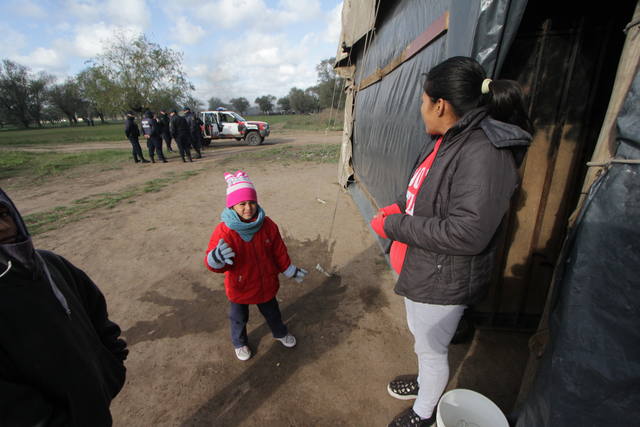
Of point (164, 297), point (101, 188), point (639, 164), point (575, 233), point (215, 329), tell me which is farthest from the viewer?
point (101, 188)

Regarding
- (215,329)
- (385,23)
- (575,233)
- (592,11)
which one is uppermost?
(385,23)

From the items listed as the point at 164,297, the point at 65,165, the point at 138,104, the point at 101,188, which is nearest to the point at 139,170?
the point at 101,188

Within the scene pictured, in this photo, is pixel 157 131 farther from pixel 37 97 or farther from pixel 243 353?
pixel 37 97

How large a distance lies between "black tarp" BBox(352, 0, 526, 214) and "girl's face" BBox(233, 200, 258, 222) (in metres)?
1.52

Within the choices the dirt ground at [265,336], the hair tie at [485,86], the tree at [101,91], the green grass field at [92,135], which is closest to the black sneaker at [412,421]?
the dirt ground at [265,336]

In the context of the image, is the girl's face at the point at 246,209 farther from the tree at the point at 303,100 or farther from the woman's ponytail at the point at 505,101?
the tree at the point at 303,100

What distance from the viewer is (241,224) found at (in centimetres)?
194

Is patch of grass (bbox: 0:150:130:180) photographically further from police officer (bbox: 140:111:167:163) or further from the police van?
the police van

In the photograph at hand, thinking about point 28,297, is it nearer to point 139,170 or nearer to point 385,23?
point 385,23

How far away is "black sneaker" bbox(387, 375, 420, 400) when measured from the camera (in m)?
1.98

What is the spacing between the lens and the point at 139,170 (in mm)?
9625

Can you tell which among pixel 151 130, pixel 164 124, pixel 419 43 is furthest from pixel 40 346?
pixel 164 124

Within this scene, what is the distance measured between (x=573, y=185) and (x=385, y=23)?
3.09 meters

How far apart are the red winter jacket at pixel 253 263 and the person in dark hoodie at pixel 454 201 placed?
908mm
